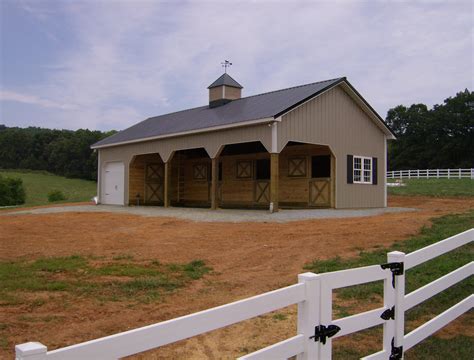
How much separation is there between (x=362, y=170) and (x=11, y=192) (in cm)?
2680

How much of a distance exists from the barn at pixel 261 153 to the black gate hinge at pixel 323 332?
40.6ft

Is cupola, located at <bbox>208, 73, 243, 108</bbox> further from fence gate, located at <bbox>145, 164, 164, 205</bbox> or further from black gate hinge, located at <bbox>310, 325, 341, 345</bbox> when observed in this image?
black gate hinge, located at <bbox>310, 325, 341, 345</bbox>

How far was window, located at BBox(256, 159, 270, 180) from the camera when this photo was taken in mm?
20172

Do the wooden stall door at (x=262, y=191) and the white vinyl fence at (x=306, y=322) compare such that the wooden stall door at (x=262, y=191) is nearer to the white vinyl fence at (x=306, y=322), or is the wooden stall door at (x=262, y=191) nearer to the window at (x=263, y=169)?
the window at (x=263, y=169)

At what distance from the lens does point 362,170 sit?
62.2 ft

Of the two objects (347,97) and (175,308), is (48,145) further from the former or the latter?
(175,308)

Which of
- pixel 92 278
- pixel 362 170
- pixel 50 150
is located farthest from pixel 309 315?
pixel 50 150

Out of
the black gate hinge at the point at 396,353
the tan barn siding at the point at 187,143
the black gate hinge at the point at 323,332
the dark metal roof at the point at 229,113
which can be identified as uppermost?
the dark metal roof at the point at 229,113

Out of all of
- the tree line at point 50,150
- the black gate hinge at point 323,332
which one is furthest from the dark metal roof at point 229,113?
A: the tree line at point 50,150

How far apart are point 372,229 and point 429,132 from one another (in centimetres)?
5863

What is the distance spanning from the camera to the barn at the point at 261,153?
16500 mm

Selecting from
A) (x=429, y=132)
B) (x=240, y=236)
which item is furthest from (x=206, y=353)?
(x=429, y=132)

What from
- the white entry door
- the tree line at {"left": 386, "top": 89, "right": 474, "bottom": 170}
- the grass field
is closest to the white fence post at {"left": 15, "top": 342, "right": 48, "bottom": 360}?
the white entry door

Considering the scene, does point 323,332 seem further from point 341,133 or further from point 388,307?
point 341,133
